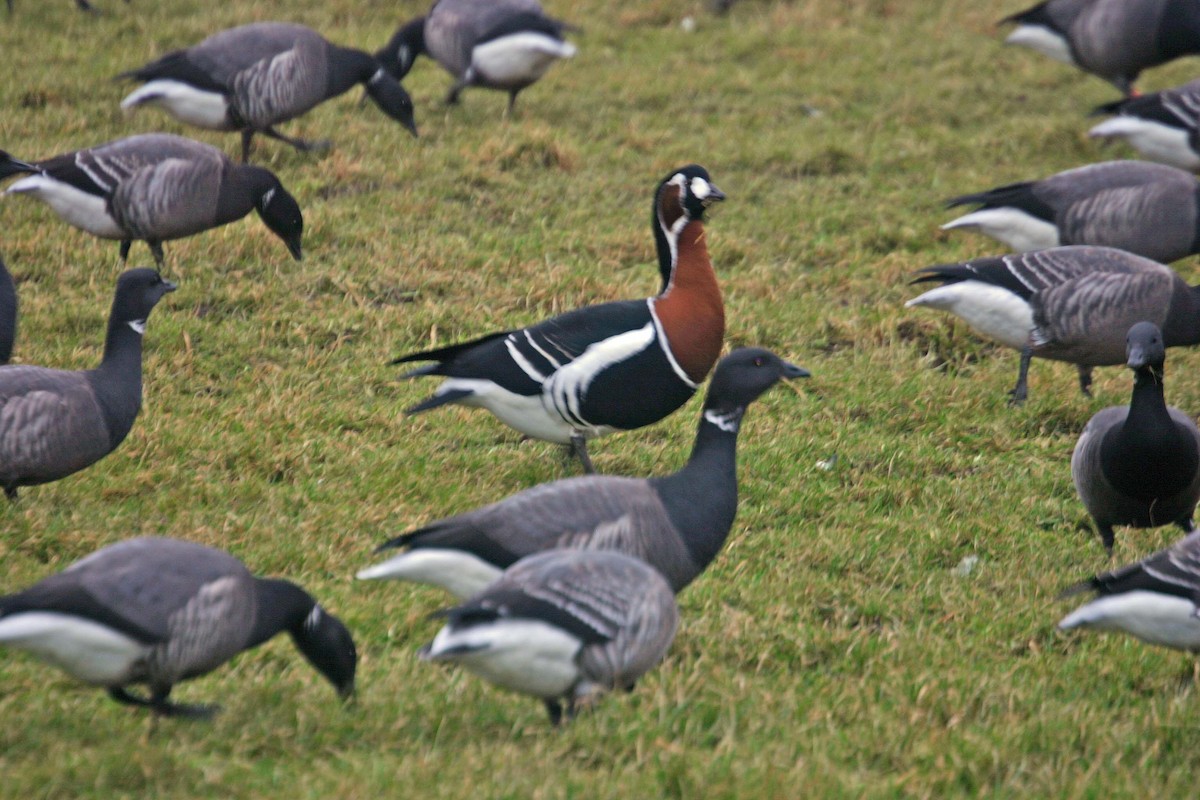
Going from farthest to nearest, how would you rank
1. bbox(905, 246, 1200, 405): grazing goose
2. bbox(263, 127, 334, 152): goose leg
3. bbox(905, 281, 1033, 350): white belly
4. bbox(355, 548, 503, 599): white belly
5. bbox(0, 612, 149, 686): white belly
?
1. bbox(263, 127, 334, 152): goose leg
2. bbox(905, 281, 1033, 350): white belly
3. bbox(905, 246, 1200, 405): grazing goose
4. bbox(355, 548, 503, 599): white belly
5. bbox(0, 612, 149, 686): white belly

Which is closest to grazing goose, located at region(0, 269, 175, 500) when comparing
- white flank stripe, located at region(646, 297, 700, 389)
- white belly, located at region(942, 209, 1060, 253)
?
white flank stripe, located at region(646, 297, 700, 389)

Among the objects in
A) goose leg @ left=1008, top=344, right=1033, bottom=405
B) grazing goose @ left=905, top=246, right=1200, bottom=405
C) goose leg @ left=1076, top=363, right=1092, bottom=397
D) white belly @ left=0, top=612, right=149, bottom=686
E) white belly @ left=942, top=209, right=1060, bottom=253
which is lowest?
goose leg @ left=1076, top=363, right=1092, bottom=397

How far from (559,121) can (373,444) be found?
6.10m

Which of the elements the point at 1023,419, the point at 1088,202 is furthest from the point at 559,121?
the point at 1023,419

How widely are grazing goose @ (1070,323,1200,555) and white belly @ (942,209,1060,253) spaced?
313cm

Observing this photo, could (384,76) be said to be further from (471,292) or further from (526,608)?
(526,608)

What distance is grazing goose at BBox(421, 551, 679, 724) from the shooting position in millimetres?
4152

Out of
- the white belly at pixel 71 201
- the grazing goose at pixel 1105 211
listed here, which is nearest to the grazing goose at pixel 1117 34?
the grazing goose at pixel 1105 211

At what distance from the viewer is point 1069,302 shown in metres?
7.82

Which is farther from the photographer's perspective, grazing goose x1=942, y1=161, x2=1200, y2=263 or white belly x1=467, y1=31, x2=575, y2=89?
white belly x1=467, y1=31, x2=575, y2=89

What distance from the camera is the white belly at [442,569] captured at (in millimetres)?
4664

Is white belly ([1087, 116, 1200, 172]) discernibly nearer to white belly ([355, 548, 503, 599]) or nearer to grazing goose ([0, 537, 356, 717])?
white belly ([355, 548, 503, 599])

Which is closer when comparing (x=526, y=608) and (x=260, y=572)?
(x=526, y=608)

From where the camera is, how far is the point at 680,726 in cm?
446
